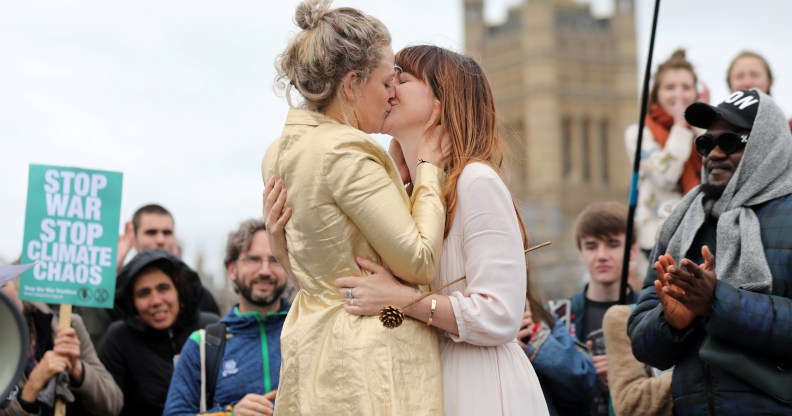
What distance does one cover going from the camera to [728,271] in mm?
4289

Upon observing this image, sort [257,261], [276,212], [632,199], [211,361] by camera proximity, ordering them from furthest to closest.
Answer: [257,261] < [632,199] < [211,361] < [276,212]

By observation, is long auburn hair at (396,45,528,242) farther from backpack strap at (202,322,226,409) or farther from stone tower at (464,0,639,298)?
stone tower at (464,0,639,298)

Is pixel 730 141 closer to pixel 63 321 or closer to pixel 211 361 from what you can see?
pixel 211 361

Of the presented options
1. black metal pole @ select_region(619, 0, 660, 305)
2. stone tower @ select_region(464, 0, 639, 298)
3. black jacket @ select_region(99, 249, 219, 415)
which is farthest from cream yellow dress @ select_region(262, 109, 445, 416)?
stone tower @ select_region(464, 0, 639, 298)

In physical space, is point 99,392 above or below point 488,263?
below

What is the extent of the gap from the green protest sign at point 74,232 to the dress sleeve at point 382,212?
2.98m

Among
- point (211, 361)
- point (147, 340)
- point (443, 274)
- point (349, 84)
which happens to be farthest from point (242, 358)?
point (349, 84)

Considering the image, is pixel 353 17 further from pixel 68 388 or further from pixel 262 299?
pixel 68 388

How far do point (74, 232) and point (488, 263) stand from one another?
320 centimetres

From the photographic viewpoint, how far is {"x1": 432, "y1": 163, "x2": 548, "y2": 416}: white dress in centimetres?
356

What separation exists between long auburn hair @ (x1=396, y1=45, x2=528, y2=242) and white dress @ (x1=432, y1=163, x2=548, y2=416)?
118 millimetres

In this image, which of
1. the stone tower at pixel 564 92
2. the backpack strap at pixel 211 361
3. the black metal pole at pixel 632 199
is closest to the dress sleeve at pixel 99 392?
the backpack strap at pixel 211 361

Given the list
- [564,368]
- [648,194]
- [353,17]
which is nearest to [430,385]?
[353,17]

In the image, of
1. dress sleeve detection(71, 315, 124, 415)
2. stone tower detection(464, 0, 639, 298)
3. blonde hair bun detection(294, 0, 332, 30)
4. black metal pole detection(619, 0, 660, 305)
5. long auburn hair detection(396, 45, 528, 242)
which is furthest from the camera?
stone tower detection(464, 0, 639, 298)
